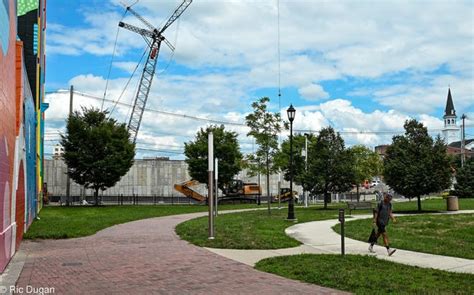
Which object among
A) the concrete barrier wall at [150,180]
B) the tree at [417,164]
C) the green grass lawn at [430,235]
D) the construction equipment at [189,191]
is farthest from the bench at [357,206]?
the concrete barrier wall at [150,180]

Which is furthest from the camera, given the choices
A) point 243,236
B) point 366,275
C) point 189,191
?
point 189,191

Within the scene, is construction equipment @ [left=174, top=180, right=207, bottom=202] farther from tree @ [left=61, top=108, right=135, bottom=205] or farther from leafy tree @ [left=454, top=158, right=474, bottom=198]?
leafy tree @ [left=454, top=158, right=474, bottom=198]

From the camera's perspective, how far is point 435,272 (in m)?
9.70

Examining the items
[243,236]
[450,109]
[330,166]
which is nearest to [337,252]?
[243,236]

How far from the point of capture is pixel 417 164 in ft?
95.8

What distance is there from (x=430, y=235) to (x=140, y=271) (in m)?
10.5

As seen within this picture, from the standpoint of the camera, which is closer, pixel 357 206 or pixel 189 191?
pixel 357 206

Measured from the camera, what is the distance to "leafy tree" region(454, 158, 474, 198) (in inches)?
2111

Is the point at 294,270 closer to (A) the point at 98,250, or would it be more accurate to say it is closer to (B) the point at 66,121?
(A) the point at 98,250

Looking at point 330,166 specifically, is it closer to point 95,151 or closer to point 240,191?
point 95,151

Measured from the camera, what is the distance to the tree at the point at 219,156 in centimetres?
5172

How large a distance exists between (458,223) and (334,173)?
1473 cm

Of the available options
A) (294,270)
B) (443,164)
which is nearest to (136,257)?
(294,270)

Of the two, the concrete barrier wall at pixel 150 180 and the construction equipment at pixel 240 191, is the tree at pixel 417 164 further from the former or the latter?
the concrete barrier wall at pixel 150 180
